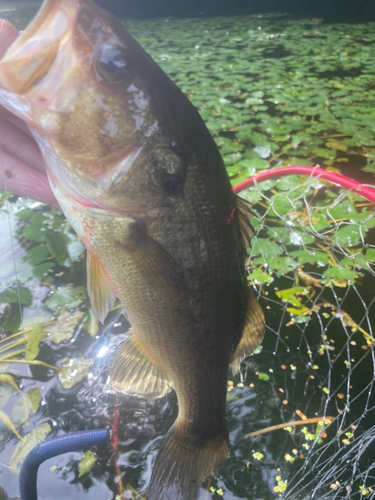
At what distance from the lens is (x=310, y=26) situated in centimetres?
1064

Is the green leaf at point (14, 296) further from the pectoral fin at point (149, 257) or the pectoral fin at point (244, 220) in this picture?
the pectoral fin at point (244, 220)

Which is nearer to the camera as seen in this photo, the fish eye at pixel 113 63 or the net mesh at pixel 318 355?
the fish eye at pixel 113 63

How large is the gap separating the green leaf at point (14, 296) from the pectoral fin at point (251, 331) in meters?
1.73

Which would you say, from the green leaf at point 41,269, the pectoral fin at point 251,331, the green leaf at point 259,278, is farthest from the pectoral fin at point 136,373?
the green leaf at point 41,269

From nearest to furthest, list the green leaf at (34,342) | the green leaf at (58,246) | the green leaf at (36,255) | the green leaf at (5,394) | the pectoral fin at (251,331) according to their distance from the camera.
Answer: the pectoral fin at (251,331) → the green leaf at (5,394) → the green leaf at (34,342) → the green leaf at (36,255) → the green leaf at (58,246)

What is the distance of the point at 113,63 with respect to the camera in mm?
1081

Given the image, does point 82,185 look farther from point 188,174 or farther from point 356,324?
point 356,324

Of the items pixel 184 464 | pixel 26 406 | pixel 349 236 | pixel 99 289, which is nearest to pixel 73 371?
pixel 26 406

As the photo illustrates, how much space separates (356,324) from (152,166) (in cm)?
208

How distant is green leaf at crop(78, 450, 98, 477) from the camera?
1.89 metres

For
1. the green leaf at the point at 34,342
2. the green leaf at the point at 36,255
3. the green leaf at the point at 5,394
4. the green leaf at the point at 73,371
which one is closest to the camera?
the green leaf at the point at 5,394

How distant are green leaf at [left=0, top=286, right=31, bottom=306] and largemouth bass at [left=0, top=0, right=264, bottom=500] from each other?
4.56 ft

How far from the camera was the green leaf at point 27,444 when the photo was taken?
187 cm

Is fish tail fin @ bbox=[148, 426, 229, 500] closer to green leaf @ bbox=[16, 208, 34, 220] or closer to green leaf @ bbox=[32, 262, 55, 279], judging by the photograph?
green leaf @ bbox=[32, 262, 55, 279]
